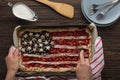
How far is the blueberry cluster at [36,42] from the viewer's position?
140cm

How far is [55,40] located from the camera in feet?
4.62

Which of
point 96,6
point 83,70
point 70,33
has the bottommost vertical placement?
point 83,70

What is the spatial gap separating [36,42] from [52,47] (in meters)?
0.06

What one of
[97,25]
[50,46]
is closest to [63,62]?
[50,46]

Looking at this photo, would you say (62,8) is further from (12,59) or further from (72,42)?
(12,59)

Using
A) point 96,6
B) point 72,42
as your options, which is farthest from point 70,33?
point 96,6

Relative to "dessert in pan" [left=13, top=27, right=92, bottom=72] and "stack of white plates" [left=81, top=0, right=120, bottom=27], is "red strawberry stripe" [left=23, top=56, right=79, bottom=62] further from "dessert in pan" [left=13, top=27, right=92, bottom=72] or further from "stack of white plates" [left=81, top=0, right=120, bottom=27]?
"stack of white plates" [left=81, top=0, right=120, bottom=27]

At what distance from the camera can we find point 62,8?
56.2 inches

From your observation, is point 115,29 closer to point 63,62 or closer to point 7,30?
point 63,62

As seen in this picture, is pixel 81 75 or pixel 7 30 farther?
pixel 7 30

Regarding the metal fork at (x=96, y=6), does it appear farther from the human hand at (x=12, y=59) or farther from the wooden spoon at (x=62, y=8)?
the human hand at (x=12, y=59)

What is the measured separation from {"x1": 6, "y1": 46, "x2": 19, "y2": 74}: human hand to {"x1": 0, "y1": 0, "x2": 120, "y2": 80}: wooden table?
6 centimetres

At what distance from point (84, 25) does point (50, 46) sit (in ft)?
0.48

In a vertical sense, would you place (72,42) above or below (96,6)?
below
